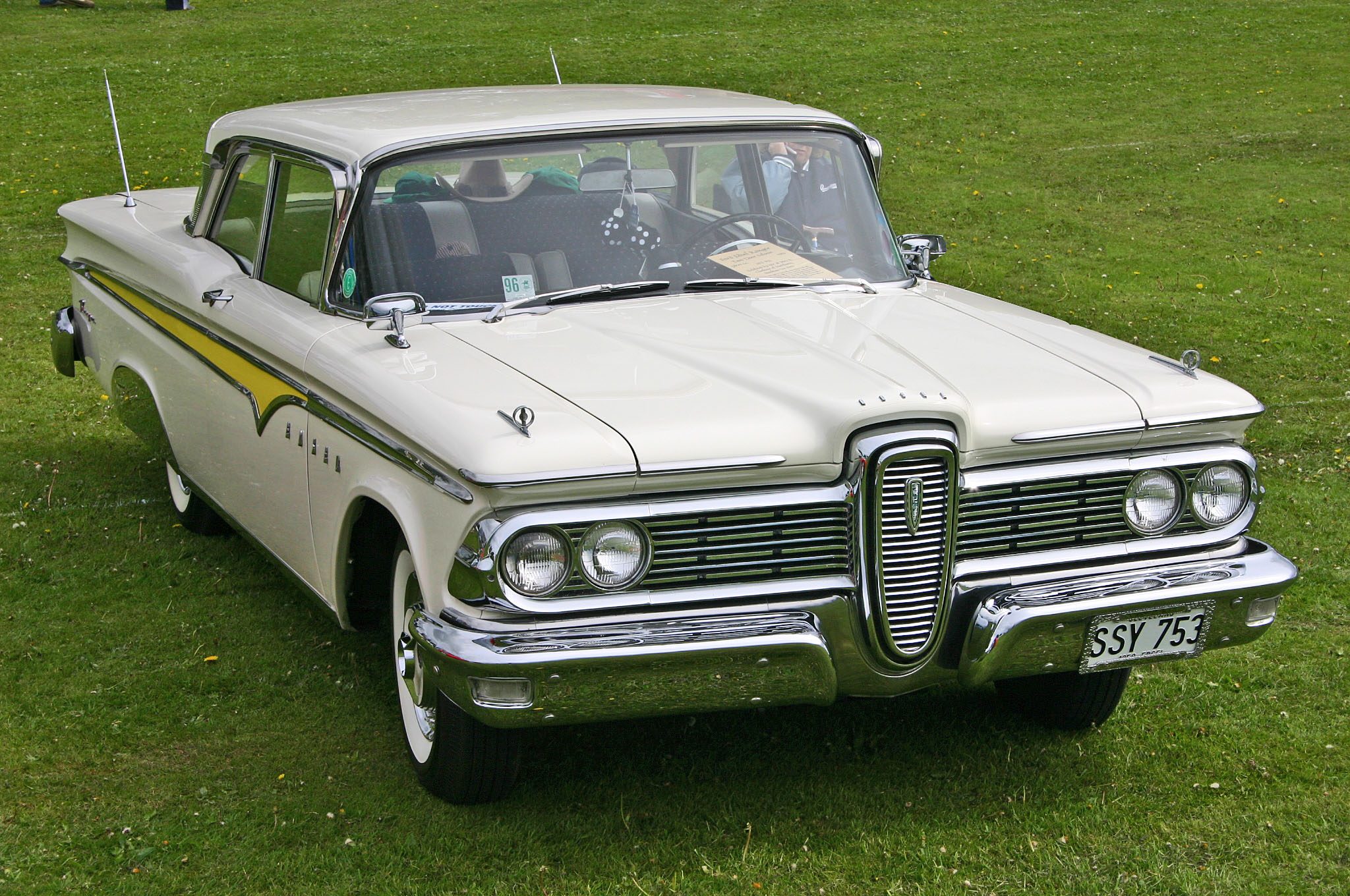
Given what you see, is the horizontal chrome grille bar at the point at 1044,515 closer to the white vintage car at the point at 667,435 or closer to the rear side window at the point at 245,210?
the white vintage car at the point at 667,435

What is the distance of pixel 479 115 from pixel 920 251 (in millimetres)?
1679

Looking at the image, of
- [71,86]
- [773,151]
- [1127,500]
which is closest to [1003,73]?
[71,86]

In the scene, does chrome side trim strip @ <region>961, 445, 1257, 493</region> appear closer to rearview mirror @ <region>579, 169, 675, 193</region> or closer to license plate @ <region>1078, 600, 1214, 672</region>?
license plate @ <region>1078, 600, 1214, 672</region>

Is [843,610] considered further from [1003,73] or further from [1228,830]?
[1003,73]

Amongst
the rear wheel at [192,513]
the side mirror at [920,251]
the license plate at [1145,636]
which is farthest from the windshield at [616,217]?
the rear wheel at [192,513]

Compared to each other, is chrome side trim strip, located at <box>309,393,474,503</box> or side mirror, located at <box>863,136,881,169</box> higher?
side mirror, located at <box>863,136,881,169</box>

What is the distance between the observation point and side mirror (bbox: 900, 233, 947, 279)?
5.29 metres

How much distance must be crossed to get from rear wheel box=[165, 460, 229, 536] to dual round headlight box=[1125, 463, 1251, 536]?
3.79 metres

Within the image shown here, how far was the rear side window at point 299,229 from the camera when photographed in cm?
459

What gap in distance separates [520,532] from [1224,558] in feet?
6.40

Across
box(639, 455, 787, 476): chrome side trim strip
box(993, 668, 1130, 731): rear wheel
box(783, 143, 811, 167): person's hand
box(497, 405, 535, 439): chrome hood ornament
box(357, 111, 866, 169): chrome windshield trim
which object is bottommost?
box(993, 668, 1130, 731): rear wheel

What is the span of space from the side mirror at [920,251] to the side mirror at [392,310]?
190cm

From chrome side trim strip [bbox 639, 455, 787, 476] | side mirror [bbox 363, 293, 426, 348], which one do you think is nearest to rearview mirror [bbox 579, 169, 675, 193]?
side mirror [bbox 363, 293, 426, 348]

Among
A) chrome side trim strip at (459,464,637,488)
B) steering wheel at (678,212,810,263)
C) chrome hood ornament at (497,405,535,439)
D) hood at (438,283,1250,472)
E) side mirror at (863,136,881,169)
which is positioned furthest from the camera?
side mirror at (863,136,881,169)
